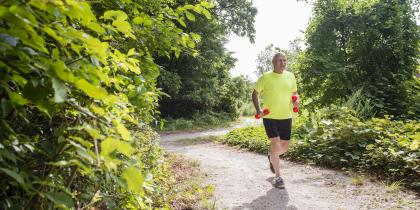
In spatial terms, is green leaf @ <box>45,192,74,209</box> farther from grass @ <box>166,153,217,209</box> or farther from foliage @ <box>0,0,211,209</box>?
grass @ <box>166,153,217,209</box>

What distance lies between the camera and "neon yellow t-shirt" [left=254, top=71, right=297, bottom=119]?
5.65 metres

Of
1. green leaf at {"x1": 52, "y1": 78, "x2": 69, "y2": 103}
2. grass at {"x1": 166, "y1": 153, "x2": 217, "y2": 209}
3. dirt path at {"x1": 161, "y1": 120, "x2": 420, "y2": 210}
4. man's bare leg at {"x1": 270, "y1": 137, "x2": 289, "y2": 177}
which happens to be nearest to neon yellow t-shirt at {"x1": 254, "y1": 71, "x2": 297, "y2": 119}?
man's bare leg at {"x1": 270, "y1": 137, "x2": 289, "y2": 177}

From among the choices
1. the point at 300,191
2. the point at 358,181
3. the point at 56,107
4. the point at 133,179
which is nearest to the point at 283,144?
the point at 300,191

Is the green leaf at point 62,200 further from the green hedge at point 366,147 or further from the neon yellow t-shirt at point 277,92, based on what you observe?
the green hedge at point 366,147

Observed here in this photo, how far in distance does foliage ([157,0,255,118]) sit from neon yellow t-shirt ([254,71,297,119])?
15.6m

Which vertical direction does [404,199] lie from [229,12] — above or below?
below

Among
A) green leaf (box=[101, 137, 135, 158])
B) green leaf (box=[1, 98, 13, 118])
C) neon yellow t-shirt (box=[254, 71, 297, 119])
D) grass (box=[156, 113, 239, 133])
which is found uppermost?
green leaf (box=[1, 98, 13, 118])

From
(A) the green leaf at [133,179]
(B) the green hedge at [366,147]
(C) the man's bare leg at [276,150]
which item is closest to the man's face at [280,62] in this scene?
(C) the man's bare leg at [276,150]

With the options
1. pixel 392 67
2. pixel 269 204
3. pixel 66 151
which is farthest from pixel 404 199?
pixel 392 67

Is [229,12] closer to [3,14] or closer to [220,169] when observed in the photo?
[220,169]

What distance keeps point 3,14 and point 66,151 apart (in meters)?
0.59

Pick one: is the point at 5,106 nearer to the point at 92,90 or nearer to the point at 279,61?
the point at 92,90

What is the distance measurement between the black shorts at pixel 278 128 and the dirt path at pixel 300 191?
0.81 metres

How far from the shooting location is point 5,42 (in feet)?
3.23
